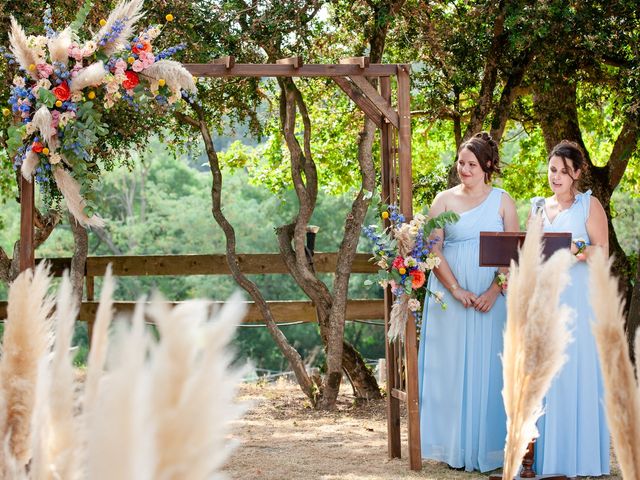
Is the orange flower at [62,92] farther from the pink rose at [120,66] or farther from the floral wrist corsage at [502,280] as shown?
the floral wrist corsage at [502,280]

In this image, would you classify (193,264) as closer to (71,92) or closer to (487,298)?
(71,92)

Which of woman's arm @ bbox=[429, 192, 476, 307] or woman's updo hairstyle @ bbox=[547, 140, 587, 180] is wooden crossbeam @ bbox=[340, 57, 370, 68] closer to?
woman's arm @ bbox=[429, 192, 476, 307]

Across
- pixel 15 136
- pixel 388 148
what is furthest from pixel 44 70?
pixel 388 148

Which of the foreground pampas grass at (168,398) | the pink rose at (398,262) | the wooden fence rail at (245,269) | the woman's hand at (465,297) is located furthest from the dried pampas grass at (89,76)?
the wooden fence rail at (245,269)

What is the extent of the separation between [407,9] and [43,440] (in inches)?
289

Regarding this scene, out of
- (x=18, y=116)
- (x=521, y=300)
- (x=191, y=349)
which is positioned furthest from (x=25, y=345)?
(x=18, y=116)

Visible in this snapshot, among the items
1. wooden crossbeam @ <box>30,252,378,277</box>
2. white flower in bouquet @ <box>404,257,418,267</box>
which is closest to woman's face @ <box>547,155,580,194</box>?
white flower in bouquet @ <box>404,257,418,267</box>

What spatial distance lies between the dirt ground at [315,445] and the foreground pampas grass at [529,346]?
402cm

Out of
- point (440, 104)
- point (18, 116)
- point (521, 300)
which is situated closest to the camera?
point (521, 300)

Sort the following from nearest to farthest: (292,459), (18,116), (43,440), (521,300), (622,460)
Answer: (43,440) → (622,460) → (521,300) → (18,116) → (292,459)

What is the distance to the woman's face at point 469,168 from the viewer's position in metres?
5.14

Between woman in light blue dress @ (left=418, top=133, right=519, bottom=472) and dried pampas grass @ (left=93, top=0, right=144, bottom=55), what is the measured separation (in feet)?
6.21

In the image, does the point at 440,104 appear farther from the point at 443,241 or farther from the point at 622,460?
the point at 622,460

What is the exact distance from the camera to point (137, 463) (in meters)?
0.58
